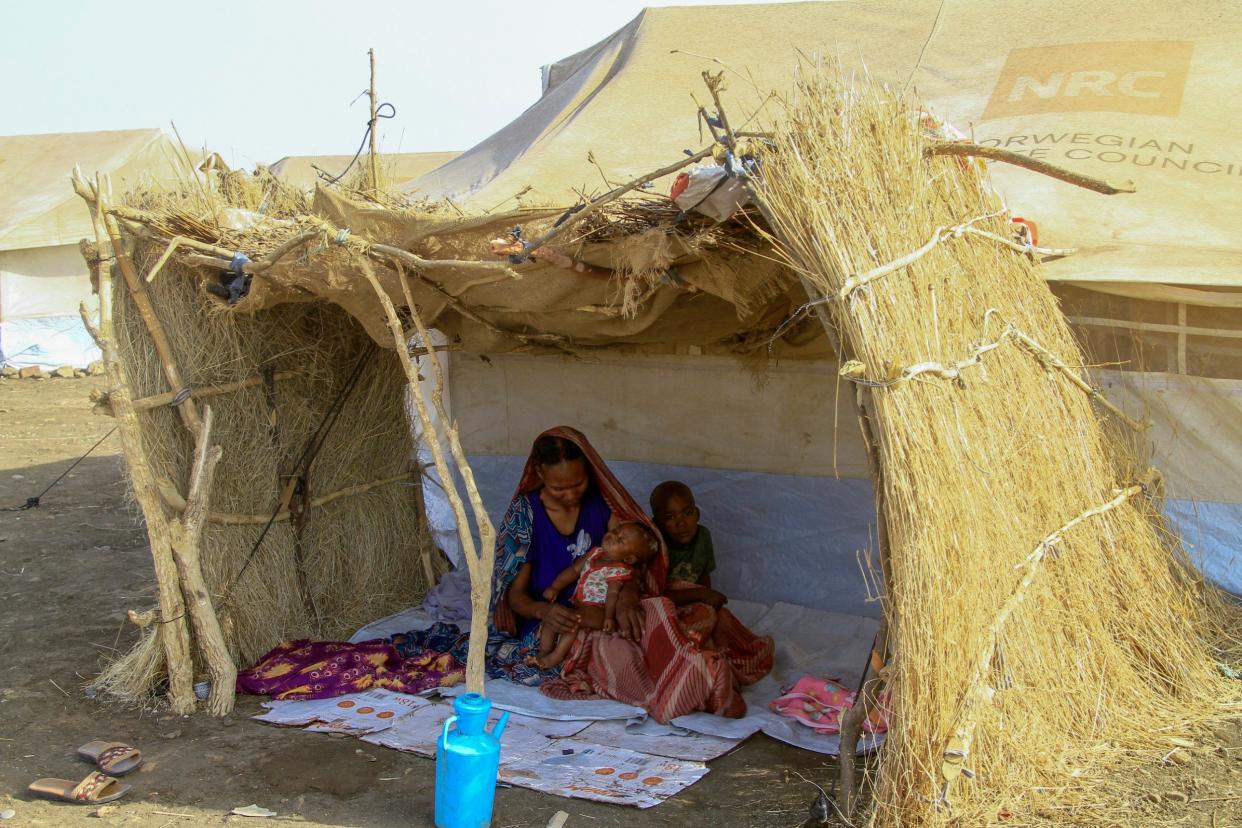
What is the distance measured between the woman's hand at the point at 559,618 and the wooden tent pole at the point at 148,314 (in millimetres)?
1772

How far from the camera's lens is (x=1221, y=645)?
4469 millimetres

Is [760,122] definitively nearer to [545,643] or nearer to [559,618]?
[559,618]

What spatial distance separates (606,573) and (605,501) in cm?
40

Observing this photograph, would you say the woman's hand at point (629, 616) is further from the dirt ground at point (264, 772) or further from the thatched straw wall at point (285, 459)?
the thatched straw wall at point (285, 459)

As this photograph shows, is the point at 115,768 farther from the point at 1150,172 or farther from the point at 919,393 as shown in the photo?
the point at 1150,172

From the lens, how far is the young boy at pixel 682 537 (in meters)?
5.26

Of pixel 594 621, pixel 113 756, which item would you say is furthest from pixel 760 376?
pixel 113 756

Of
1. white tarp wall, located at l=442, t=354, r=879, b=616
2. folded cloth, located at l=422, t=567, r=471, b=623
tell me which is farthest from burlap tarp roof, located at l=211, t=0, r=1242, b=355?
folded cloth, located at l=422, t=567, r=471, b=623

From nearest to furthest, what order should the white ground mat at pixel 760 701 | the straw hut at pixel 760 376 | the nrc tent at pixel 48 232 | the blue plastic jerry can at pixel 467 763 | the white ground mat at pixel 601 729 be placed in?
the straw hut at pixel 760 376 < the blue plastic jerry can at pixel 467 763 < the white ground mat at pixel 601 729 < the white ground mat at pixel 760 701 < the nrc tent at pixel 48 232

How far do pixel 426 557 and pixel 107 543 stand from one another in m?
2.78

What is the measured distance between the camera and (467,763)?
3354 millimetres

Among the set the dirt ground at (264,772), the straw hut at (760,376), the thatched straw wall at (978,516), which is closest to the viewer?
the thatched straw wall at (978,516)

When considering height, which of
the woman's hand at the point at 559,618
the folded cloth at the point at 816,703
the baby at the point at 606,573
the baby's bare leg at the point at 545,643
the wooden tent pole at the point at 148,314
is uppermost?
the wooden tent pole at the point at 148,314

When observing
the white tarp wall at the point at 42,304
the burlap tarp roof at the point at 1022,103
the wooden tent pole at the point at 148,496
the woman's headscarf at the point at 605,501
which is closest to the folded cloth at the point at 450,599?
the woman's headscarf at the point at 605,501
